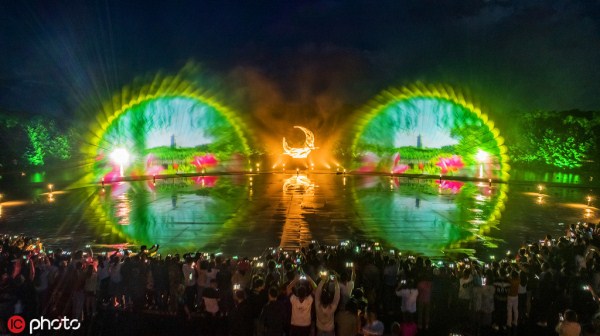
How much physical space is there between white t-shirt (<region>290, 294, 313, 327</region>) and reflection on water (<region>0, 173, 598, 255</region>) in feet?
30.4

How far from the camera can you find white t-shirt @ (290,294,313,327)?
6844mm

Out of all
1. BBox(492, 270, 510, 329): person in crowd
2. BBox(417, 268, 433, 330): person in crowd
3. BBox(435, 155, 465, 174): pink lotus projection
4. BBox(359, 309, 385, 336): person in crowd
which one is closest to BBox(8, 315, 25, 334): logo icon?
BBox(359, 309, 385, 336): person in crowd

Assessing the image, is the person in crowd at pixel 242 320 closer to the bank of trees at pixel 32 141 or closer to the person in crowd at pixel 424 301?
the person in crowd at pixel 424 301

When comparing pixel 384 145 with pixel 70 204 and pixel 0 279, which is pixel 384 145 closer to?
pixel 70 204

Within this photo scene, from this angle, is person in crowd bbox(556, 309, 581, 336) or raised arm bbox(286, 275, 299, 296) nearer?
person in crowd bbox(556, 309, 581, 336)

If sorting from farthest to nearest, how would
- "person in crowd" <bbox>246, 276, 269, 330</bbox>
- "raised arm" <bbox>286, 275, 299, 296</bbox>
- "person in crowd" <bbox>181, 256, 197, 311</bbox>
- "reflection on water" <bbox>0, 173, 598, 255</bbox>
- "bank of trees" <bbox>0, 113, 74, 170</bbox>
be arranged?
"bank of trees" <bbox>0, 113, 74, 170</bbox>
"reflection on water" <bbox>0, 173, 598, 255</bbox>
"person in crowd" <bbox>181, 256, 197, 311</bbox>
"raised arm" <bbox>286, 275, 299, 296</bbox>
"person in crowd" <bbox>246, 276, 269, 330</bbox>

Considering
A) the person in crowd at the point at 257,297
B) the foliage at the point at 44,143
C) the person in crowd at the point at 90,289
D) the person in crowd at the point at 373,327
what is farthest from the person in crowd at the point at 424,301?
the foliage at the point at 44,143

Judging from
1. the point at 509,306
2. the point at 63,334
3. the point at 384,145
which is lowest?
the point at 63,334

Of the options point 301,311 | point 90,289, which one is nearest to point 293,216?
point 90,289

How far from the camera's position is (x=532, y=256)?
34.1 ft

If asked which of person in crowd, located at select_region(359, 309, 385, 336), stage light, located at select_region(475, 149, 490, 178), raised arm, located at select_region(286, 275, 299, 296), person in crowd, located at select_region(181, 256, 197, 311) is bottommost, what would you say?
person in crowd, located at select_region(181, 256, 197, 311)

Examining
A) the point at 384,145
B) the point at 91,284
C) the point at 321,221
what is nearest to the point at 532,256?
the point at 91,284

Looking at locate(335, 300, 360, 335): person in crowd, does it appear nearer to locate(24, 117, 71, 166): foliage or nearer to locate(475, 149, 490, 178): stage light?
locate(24, 117, 71, 166): foliage

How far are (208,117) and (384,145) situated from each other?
38.3 meters
